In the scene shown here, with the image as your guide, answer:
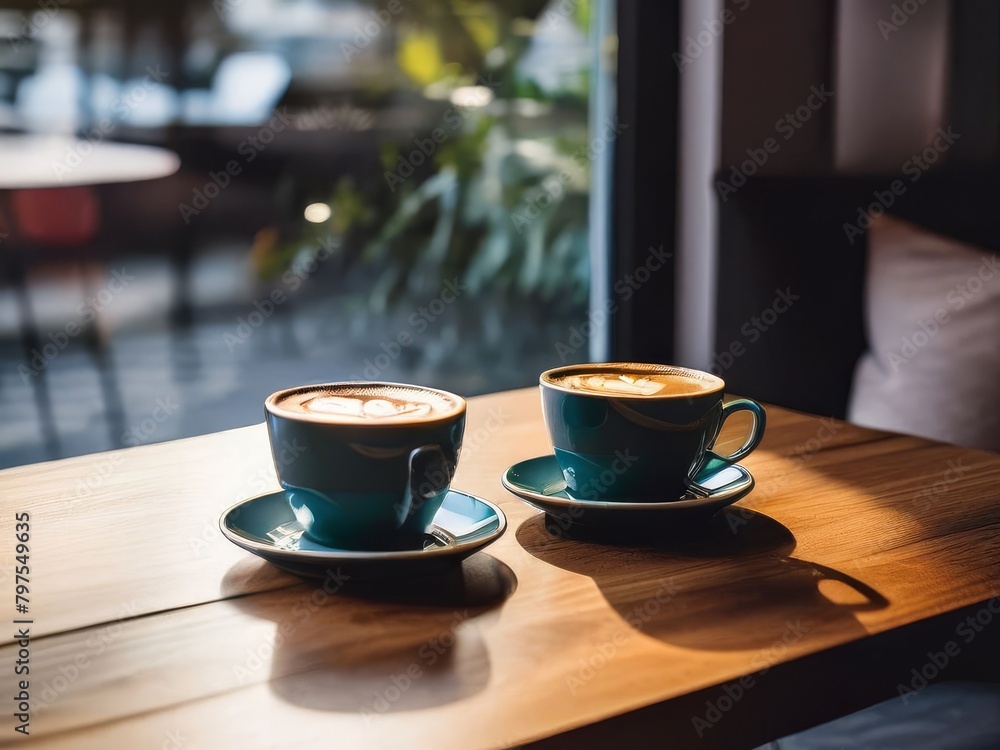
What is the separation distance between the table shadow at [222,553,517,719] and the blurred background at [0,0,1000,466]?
1212mm

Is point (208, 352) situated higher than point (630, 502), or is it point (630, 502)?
point (630, 502)

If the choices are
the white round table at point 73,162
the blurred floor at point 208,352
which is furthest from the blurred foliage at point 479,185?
the white round table at point 73,162

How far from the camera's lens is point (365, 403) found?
0.75 meters

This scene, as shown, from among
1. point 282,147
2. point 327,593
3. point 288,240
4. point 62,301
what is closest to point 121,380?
point 62,301

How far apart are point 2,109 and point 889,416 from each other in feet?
6.30

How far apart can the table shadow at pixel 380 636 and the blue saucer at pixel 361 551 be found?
2 cm

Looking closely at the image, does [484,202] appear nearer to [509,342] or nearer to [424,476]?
[509,342]

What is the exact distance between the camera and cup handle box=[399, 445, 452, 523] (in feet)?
2.19

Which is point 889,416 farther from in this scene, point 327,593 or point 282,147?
point 282,147

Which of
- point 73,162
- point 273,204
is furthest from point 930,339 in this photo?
point 73,162

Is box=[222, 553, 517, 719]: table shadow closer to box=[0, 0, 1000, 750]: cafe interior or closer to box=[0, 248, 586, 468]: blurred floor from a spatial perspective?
box=[0, 0, 1000, 750]: cafe interior

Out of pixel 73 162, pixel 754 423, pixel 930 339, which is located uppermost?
pixel 73 162

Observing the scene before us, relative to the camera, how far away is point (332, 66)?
2.49 meters

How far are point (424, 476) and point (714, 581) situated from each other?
21cm
